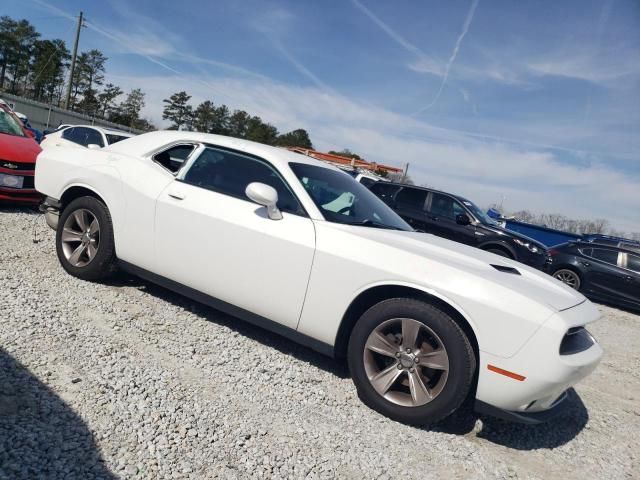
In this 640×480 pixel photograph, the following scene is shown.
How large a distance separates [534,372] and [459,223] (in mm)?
7585

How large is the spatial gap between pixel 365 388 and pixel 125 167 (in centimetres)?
273

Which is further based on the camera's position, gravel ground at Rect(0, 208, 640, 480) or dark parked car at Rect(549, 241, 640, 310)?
dark parked car at Rect(549, 241, 640, 310)

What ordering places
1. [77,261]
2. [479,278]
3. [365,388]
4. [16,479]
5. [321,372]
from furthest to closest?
[77,261], [321,372], [365,388], [479,278], [16,479]

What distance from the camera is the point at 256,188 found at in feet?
10.0

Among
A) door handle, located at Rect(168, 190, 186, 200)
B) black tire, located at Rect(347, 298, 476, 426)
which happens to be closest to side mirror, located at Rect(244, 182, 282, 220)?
door handle, located at Rect(168, 190, 186, 200)

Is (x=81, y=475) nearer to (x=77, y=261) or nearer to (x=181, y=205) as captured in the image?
(x=181, y=205)

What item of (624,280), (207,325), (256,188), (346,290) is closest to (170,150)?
(256,188)

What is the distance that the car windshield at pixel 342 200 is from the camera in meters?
3.35

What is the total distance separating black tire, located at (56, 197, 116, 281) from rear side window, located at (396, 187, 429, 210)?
7465 millimetres

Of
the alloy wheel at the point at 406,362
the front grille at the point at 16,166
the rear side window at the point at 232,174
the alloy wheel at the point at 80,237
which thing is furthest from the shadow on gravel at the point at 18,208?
the alloy wheel at the point at 406,362

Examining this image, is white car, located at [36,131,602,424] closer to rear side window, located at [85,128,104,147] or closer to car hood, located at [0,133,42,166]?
car hood, located at [0,133,42,166]

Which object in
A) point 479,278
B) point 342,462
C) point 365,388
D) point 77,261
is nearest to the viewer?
point 342,462

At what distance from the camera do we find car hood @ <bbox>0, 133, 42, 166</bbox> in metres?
5.91

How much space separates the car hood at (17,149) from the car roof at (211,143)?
8.96ft
